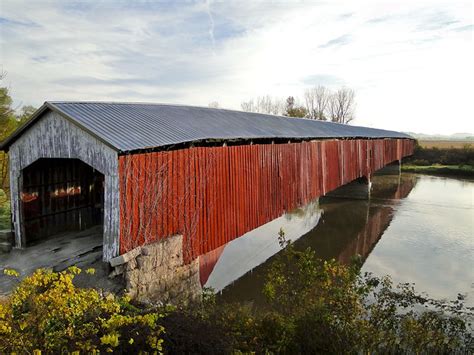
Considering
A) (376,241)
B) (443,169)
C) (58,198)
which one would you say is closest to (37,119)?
(58,198)

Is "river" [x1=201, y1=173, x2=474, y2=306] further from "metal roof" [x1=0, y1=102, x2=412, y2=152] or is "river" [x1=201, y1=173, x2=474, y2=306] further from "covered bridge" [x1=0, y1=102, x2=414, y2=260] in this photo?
"metal roof" [x1=0, y1=102, x2=412, y2=152]

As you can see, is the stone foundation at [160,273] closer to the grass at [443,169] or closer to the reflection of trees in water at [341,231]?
the reflection of trees in water at [341,231]

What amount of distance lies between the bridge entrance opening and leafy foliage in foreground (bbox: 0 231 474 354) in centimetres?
394

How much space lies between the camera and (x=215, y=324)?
5.27 metres

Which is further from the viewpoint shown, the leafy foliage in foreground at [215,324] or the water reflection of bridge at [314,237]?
the water reflection of bridge at [314,237]

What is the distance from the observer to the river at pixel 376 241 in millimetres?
12656

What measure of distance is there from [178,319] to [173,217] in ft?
13.3

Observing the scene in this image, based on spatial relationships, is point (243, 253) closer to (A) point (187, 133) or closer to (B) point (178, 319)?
(A) point (187, 133)

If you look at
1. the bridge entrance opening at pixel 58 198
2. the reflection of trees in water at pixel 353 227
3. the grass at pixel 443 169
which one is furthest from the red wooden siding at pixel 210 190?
the grass at pixel 443 169

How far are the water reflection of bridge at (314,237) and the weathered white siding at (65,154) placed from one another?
561 cm

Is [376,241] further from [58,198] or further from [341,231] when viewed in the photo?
[58,198]

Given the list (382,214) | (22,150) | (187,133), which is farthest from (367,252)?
(22,150)

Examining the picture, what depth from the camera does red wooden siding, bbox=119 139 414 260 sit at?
766 centimetres

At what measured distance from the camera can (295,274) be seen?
6379mm
